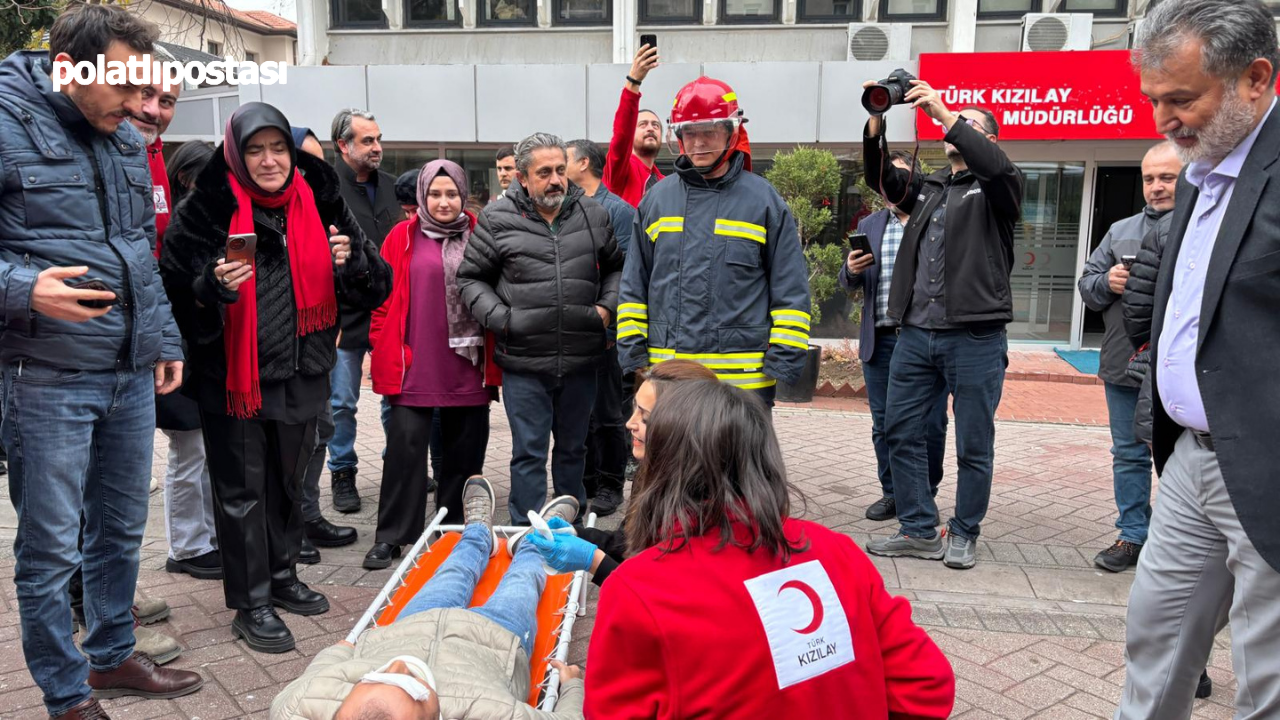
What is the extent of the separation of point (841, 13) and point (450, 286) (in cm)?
1008

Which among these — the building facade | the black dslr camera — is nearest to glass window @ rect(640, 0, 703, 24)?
the building facade

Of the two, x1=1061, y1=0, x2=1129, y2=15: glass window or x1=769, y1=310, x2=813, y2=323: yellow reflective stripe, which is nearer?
x1=769, y1=310, x2=813, y2=323: yellow reflective stripe

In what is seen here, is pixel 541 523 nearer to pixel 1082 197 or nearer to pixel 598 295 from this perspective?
pixel 598 295

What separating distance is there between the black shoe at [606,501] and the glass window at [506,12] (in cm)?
975

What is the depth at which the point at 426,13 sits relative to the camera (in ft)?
45.2

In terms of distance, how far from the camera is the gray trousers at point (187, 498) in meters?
4.39

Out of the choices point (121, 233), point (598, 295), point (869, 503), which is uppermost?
point (121, 233)

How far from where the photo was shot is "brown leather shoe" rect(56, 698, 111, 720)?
116 inches

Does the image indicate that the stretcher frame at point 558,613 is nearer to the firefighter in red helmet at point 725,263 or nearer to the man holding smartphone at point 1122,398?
the firefighter in red helmet at point 725,263

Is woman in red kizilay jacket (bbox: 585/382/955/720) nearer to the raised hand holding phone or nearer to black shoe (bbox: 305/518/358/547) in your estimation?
the raised hand holding phone

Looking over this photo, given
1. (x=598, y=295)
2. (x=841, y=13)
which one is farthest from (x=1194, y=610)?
(x=841, y=13)

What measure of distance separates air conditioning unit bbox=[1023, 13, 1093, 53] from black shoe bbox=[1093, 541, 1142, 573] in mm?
9016

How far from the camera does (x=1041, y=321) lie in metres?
12.4

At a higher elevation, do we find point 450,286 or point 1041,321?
point 450,286
